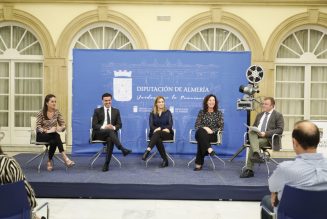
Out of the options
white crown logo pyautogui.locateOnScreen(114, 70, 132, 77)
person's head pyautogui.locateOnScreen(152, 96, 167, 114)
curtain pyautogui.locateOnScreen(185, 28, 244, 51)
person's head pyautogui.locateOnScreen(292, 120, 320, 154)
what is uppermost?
curtain pyautogui.locateOnScreen(185, 28, 244, 51)

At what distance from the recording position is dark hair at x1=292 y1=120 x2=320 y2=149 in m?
2.42

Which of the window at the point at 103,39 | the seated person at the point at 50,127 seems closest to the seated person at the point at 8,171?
the seated person at the point at 50,127

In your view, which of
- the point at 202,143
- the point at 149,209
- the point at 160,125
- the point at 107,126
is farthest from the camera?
the point at 160,125

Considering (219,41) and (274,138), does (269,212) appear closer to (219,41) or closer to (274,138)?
(274,138)

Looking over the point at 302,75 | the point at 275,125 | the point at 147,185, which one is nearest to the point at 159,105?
the point at 275,125

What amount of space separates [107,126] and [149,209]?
1.92 m

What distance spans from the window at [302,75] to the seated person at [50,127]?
4.46 metres

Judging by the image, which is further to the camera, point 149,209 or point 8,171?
point 149,209

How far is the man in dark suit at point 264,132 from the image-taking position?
5.86 meters

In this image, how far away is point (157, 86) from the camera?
299 inches

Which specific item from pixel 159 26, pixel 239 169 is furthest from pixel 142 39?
pixel 239 169

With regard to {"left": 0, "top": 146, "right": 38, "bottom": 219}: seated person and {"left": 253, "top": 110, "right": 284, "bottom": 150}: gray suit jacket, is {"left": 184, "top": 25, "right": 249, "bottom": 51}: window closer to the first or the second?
{"left": 253, "top": 110, "right": 284, "bottom": 150}: gray suit jacket

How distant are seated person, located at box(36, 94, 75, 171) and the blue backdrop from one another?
1245 millimetres

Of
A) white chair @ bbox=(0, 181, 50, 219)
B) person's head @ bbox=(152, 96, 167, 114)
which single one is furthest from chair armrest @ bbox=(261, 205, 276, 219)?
person's head @ bbox=(152, 96, 167, 114)
